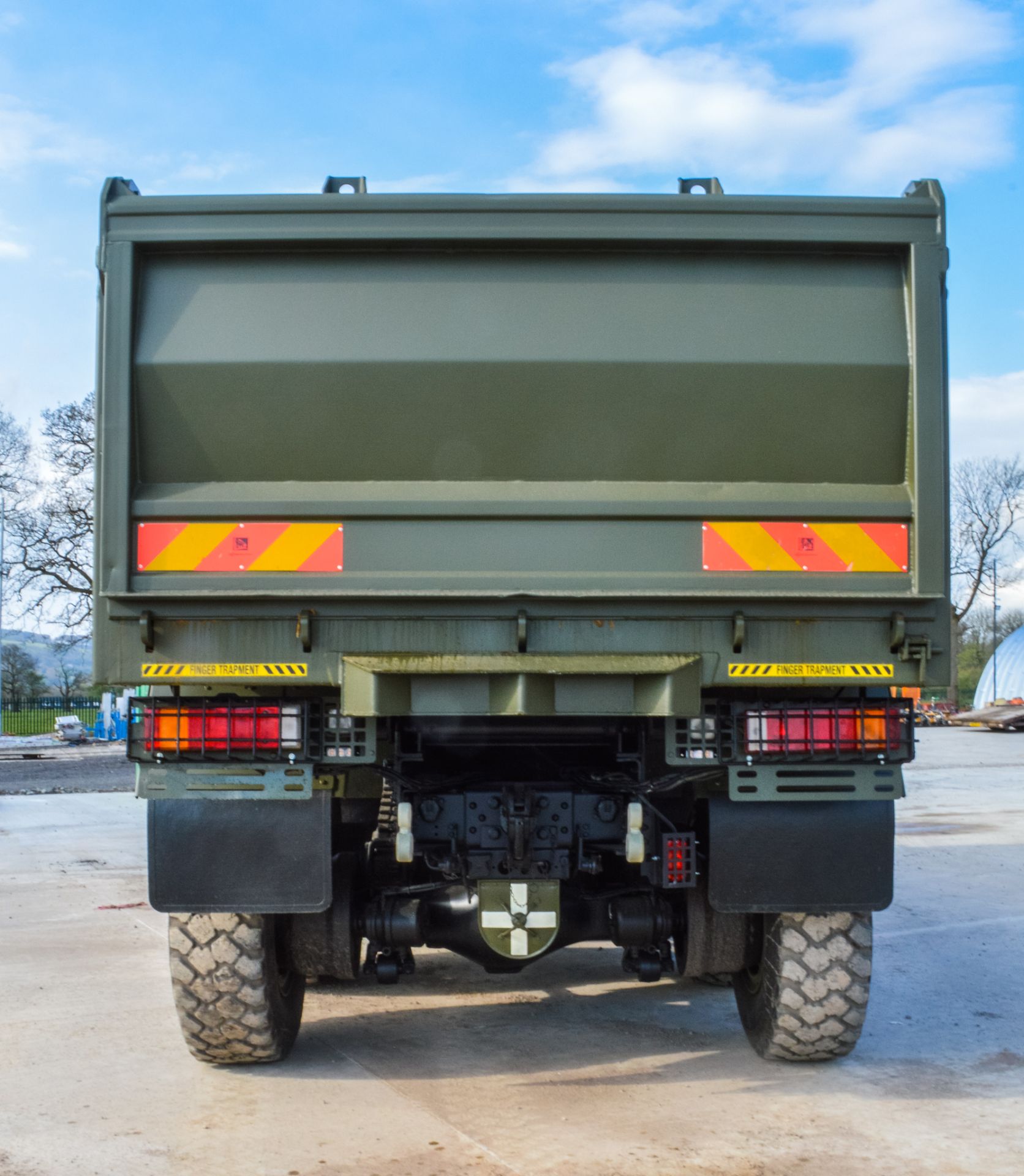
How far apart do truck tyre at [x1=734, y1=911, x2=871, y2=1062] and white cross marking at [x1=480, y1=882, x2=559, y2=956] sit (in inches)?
33.2

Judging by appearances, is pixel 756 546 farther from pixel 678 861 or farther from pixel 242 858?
pixel 242 858

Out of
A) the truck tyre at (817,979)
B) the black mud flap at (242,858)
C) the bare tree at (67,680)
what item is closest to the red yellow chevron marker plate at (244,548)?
the black mud flap at (242,858)

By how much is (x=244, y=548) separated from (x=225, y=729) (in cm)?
60

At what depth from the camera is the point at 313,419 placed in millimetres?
4160

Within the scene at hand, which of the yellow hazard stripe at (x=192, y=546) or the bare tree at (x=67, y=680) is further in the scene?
the bare tree at (x=67, y=680)

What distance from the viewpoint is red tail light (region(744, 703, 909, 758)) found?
4.15 m

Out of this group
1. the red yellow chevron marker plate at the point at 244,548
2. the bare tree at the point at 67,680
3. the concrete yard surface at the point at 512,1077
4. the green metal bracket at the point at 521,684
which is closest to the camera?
the concrete yard surface at the point at 512,1077

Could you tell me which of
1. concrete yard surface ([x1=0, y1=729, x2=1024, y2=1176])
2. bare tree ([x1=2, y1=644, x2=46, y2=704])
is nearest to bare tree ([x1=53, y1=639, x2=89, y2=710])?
bare tree ([x1=2, y1=644, x2=46, y2=704])

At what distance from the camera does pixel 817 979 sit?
4.50m

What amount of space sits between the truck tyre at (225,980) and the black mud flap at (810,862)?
1632mm

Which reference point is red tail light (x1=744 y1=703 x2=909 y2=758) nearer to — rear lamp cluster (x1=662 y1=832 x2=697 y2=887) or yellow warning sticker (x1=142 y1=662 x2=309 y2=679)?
rear lamp cluster (x1=662 y1=832 x2=697 y2=887)

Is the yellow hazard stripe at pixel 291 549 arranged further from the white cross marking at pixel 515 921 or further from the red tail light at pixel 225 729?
the white cross marking at pixel 515 921

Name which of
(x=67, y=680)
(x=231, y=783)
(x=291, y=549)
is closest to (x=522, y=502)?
(x=291, y=549)

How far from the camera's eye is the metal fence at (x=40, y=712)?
3519 centimetres
